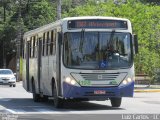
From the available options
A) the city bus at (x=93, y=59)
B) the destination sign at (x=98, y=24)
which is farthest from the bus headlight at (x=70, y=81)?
the destination sign at (x=98, y=24)

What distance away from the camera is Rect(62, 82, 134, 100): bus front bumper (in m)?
19.9

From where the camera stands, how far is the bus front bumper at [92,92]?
1989 centimetres

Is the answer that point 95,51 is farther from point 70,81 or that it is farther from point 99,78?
point 70,81

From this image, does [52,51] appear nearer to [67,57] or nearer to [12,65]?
[67,57]

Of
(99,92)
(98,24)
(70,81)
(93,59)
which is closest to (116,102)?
(99,92)

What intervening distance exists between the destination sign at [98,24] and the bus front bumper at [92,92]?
7.33ft

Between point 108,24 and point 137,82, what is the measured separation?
3388 centimetres

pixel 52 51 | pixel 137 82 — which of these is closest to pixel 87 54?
pixel 52 51

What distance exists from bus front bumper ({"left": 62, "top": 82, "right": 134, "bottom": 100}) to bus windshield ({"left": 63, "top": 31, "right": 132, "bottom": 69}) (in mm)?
757

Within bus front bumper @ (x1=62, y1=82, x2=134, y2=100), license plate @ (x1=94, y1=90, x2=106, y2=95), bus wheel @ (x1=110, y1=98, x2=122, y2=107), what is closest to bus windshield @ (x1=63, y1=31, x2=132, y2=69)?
bus front bumper @ (x1=62, y1=82, x2=134, y2=100)

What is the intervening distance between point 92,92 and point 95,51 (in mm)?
1506

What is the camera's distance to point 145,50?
1623 inches

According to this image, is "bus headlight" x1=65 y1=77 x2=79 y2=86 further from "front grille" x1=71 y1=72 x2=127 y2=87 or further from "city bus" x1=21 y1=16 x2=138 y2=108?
"front grille" x1=71 y1=72 x2=127 y2=87

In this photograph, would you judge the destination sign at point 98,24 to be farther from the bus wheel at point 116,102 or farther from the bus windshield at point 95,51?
the bus wheel at point 116,102
